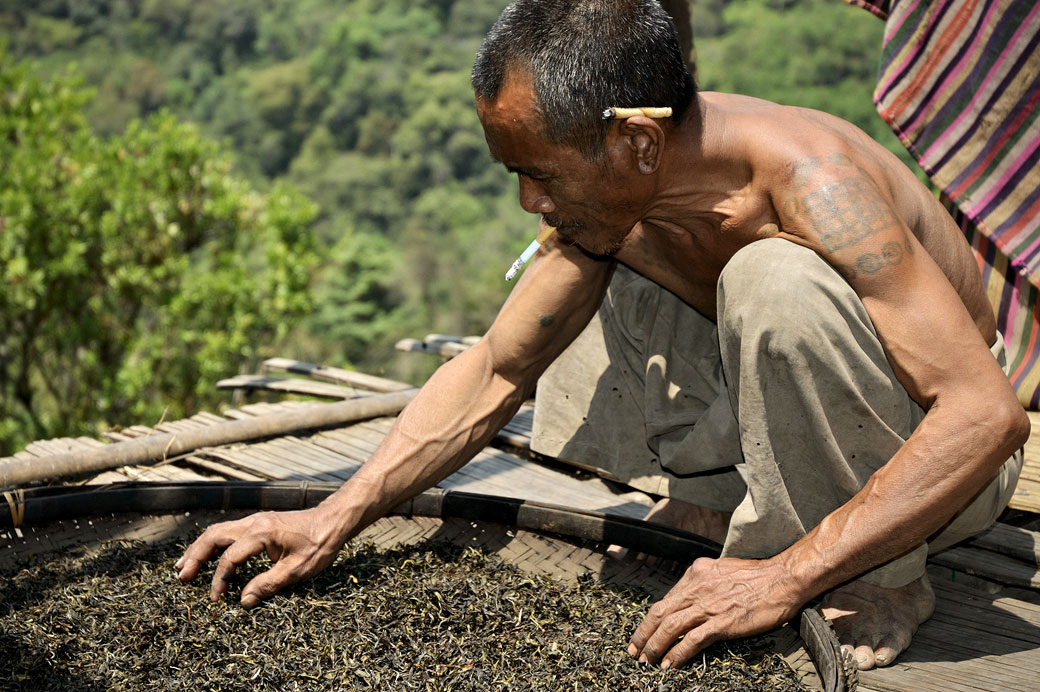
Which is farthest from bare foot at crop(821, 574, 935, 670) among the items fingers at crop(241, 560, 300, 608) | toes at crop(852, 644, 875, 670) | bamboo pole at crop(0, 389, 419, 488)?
bamboo pole at crop(0, 389, 419, 488)

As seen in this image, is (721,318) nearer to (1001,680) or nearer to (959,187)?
(1001,680)

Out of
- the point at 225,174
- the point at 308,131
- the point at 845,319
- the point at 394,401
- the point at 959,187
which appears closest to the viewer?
the point at 845,319

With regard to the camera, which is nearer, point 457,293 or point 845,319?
point 845,319

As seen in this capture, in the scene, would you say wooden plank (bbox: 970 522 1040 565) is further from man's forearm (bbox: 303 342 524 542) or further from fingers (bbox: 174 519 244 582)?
fingers (bbox: 174 519 244 582)

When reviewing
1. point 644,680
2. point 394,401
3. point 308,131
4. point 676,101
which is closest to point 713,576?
point 644,680

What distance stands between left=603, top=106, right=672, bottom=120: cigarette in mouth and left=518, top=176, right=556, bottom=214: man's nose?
0.19m

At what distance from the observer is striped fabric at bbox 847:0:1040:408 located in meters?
2.85

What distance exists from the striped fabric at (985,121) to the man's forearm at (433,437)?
5.25 feet

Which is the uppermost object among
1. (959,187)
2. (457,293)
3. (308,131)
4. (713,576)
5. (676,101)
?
→ (676,101)

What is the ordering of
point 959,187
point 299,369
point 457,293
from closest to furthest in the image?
point 959,187
point 299,369
point 457,293

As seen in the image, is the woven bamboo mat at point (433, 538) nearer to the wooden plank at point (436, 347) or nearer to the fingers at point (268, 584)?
the fingers at point (268, 584)

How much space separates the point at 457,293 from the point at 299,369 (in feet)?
116

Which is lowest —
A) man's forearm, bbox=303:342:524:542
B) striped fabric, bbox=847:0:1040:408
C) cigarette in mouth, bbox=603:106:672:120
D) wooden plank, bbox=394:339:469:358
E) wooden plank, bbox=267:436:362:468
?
wooden plank, bbox=394:339:469:358

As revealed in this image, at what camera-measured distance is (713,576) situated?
172 cm
